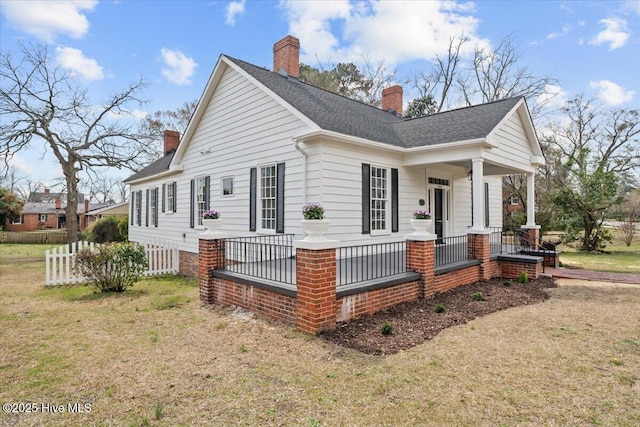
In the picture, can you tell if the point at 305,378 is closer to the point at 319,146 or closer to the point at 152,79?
the point at 319,146

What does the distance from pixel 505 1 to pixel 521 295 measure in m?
9.51

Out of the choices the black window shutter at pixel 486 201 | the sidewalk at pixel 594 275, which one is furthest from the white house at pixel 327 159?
the sidewalk at pixel 594 275

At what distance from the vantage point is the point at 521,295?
796cm

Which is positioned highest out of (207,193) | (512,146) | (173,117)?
(173,117)

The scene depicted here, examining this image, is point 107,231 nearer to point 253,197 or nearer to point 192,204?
point 192,204

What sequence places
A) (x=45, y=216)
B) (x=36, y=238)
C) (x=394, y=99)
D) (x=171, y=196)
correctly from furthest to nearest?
(x=45, y=216)
(x=36, y=238)
(x=394, y=99)
(x=171, y=196)

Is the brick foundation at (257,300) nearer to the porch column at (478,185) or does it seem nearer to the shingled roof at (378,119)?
the shingled roof at (378,119)

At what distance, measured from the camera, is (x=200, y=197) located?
12719 millimetres

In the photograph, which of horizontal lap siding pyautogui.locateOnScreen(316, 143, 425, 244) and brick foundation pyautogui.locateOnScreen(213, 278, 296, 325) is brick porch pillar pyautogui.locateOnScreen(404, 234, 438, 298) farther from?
brick foundation pyautogui.locateOnScreen(213, 278, 296, 325)

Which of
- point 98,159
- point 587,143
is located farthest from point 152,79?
point 587,143

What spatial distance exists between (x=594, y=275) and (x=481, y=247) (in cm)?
420

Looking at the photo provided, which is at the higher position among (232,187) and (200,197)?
(232,187)

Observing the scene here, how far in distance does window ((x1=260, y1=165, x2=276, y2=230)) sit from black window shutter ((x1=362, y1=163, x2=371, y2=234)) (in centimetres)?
241

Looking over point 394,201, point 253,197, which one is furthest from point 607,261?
point 253,197
